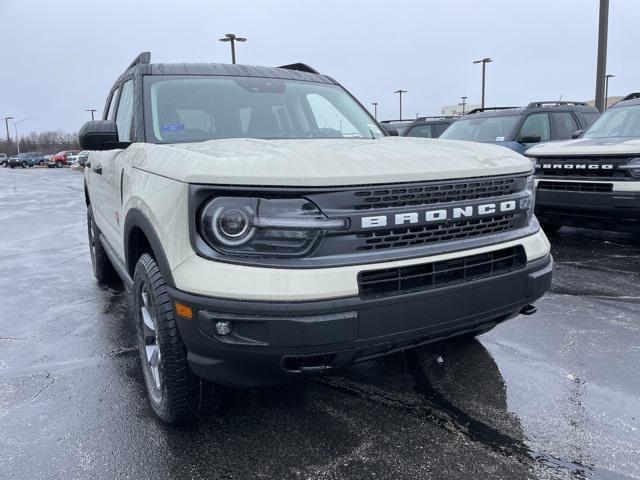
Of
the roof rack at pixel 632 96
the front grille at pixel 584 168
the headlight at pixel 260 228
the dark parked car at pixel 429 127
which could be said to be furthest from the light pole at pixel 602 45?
the headlight at pixel 260 228

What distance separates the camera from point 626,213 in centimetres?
571

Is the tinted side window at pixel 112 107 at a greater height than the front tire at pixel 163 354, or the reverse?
the tinted side window at pixel 112 107

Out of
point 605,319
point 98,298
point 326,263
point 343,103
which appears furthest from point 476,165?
point 98,298

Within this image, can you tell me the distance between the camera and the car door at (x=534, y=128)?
29.2 feet

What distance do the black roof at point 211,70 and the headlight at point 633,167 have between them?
3439 mm

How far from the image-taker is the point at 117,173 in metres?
3.49

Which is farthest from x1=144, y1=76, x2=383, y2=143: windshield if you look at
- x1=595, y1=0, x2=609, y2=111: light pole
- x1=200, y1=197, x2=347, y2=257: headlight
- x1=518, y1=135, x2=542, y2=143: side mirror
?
x1=595, y1=0, x2=609, y2=111: light pole

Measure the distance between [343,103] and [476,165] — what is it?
5.99ft

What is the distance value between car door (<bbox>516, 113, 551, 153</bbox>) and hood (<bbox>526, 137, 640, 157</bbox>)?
1.74m

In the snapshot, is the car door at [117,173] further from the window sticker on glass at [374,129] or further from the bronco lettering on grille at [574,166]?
the bronco lettering on grille at [574,166]

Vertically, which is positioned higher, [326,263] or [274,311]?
[326,263]

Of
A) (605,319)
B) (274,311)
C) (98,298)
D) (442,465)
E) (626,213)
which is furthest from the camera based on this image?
(626,213)

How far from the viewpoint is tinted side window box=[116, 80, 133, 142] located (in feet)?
11.8

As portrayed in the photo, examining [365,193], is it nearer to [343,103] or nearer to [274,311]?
[274,311]
